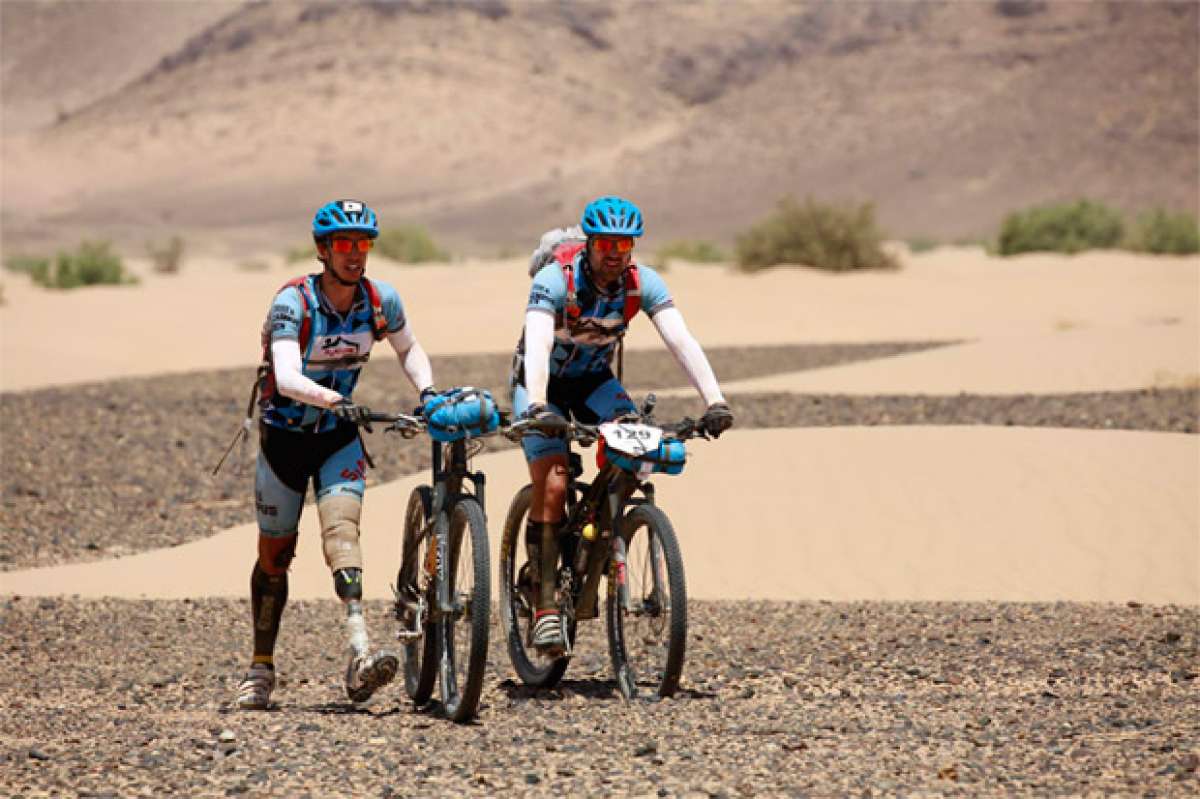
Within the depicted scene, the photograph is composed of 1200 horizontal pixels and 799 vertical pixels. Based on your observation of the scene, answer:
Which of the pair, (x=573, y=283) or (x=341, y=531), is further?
(x=573, y=283)

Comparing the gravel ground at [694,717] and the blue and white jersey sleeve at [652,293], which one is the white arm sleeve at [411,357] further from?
the gravel ground at [694,717]

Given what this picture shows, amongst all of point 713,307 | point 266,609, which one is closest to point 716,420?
point 266,609

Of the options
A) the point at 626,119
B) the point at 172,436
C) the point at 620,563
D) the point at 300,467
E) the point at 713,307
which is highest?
the point at 626,119

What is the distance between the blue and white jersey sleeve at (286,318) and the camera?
24.6ft

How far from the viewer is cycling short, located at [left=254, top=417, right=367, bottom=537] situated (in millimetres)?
7742

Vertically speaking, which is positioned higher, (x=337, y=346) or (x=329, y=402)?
(x=337, y=346)

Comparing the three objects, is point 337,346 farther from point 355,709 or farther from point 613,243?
point 355,709

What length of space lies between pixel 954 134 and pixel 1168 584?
7464 cm

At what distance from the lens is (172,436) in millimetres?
19656

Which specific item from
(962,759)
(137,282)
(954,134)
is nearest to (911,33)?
(954,134)

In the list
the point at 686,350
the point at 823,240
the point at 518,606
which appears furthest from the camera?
the point at 823,240

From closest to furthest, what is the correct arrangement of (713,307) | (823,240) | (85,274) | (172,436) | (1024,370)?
Result: (172,436), (1024,370), (713,307), (823,240), (85,274)

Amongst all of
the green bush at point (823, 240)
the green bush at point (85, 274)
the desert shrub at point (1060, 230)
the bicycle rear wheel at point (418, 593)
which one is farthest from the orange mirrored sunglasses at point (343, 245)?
the desert shrub at point (1060, 230)

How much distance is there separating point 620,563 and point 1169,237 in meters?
43.6
